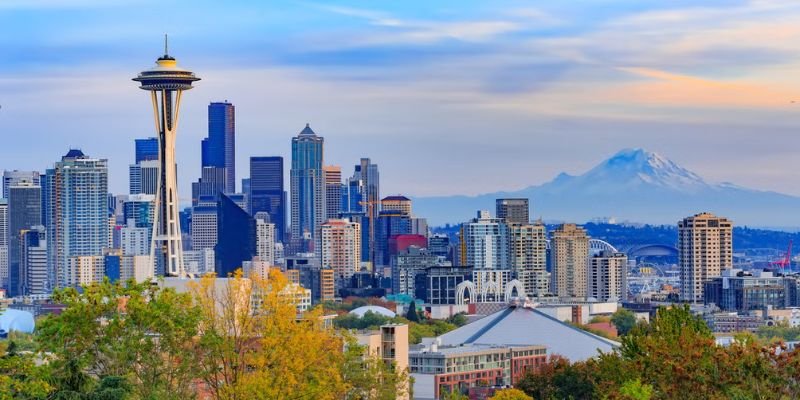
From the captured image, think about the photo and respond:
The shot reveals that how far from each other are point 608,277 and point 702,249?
968cm

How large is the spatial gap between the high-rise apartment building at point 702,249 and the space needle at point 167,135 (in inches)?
2993

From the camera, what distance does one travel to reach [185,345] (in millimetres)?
33594

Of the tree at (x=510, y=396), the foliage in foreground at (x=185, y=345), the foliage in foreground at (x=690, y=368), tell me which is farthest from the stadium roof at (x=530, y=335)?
the foliage in foreground at (x=185, y=345)

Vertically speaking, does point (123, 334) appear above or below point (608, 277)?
above

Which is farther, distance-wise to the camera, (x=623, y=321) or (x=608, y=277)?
(x=608, y=277)

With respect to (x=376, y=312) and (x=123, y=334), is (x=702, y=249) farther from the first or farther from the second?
(x=123, y=334)

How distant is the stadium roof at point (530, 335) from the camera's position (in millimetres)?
91562

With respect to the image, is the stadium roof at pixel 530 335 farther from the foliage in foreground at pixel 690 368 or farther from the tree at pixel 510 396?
the foliage in foreground at pixel 690 368

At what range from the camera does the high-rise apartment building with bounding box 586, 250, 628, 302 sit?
193m

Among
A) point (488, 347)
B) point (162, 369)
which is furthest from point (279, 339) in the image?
point (488, 347)

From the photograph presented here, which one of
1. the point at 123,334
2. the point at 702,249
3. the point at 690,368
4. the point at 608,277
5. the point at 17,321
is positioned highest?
the point at 702,249

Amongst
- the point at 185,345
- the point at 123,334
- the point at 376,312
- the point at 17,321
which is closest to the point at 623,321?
A: the point at 376,312

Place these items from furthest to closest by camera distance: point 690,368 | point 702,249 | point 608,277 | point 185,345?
point 608,277 → point 702,249 → point 690,368 → point 185,345

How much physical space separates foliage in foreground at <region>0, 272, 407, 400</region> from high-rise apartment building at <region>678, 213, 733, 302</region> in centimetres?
15286
